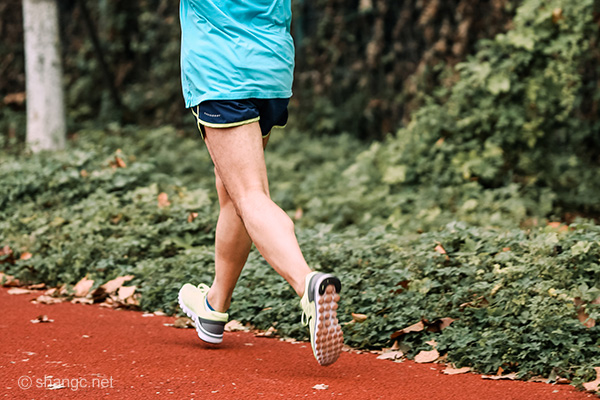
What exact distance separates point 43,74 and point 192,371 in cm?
598

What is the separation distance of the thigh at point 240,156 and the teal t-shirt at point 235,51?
0.15 meters

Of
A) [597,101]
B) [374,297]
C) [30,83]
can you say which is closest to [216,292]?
[374,297]

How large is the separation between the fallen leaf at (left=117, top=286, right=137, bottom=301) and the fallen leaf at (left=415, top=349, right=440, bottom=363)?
80.4 inches

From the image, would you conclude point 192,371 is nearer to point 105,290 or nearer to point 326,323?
point 326,323

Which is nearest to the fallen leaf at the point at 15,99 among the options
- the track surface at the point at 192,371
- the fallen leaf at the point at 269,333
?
the track surface at the point at 192,371

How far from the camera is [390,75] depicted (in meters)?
10.3

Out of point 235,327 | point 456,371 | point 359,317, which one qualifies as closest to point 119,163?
point 235,327

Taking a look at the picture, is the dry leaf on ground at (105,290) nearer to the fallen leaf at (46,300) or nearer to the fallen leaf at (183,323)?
the fallen leaf at (46,300)

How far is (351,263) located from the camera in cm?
439

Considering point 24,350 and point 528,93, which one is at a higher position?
point 528,93

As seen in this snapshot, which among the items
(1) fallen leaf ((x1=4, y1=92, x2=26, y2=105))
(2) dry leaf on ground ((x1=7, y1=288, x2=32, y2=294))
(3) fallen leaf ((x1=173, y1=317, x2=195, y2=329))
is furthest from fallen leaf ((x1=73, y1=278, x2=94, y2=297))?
(1) fallen leaf ((x1=4, y1=92, x2=26, y2=105))

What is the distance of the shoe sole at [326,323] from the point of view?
2703 mm

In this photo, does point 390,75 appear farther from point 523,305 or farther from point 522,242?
point 523,305

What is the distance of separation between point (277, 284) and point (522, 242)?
4.80ft
